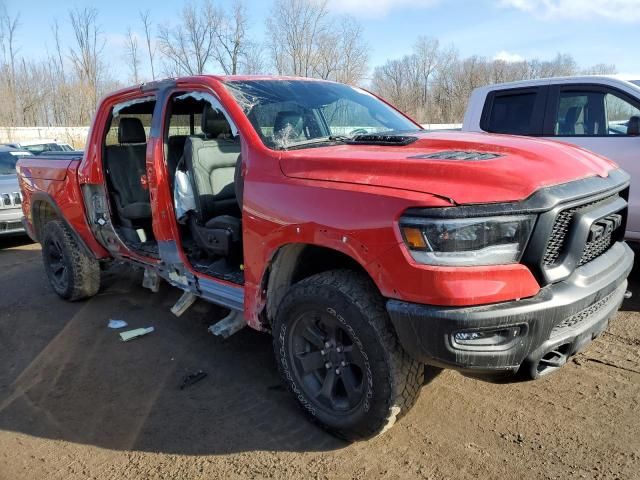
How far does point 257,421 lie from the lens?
306 centimetres

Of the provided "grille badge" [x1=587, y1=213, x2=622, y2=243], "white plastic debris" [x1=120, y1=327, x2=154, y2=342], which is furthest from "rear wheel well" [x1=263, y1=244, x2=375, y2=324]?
"white plastic debris" [x1=120, y1=327, x2=154, y2=342]

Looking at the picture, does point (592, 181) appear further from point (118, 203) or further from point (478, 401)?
point (118, 203)

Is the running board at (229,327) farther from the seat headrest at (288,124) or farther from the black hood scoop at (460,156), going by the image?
the black hood scoop at (460,156)

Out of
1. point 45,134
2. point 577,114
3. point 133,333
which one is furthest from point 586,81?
point 45,134

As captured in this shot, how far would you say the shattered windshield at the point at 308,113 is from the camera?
10.8 ft

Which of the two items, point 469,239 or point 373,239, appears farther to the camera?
point 373,239

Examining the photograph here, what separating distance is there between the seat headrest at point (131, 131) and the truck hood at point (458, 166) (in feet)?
8.26

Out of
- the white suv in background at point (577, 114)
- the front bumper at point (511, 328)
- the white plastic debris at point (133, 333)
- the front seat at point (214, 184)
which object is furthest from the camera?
the white suv in background at point (577, 114)

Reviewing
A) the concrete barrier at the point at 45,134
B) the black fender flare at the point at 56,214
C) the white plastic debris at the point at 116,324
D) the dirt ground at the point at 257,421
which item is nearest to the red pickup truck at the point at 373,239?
the dirt ground at the point at 257,421

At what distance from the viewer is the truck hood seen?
7.40ft

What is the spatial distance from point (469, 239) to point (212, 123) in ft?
8.31

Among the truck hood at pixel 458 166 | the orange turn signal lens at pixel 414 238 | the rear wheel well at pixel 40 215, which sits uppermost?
the truck hood at pixel 458 166

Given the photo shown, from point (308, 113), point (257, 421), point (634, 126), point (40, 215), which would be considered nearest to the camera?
point (257, 421)

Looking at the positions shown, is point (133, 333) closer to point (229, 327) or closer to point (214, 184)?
point (229, 327)
